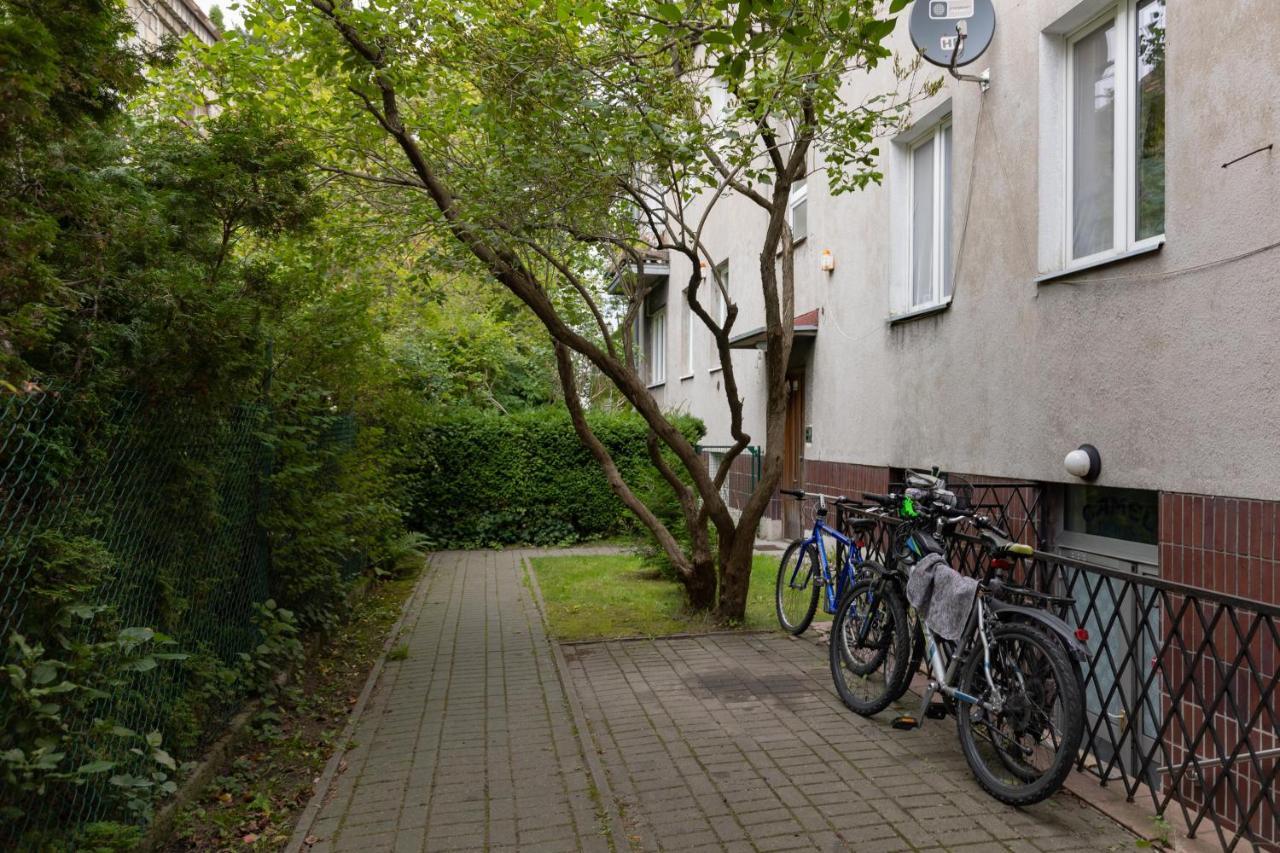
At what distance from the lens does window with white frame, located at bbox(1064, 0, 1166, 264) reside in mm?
5184

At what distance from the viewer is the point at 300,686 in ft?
19.7

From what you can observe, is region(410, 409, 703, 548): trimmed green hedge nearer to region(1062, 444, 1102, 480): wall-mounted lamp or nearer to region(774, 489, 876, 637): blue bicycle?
region(774, 489, 876, 637): blue bicycle

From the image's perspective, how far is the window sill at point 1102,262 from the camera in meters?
4.92

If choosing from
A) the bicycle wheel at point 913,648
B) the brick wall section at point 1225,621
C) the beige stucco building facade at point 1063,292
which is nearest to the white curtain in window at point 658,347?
the beige stucco building facade at point 1063,292

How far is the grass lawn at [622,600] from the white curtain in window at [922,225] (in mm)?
3183

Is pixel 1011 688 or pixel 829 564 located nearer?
pixel 1011 688

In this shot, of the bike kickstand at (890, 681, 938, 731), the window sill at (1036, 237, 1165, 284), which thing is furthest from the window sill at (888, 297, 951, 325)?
the bike kickstand at (890, 681, 938, 731)

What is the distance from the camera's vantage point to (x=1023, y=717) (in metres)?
4.00

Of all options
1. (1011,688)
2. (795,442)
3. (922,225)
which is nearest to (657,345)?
(795,442)

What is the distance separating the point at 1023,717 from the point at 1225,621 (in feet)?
4.23

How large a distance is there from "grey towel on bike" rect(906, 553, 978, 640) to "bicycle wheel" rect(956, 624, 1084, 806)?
16 cm

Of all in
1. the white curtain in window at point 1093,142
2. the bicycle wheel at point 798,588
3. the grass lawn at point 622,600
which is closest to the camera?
the white curtain in window at point 1093,142

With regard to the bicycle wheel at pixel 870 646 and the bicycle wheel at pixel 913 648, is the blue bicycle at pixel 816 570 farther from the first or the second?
the bicycle wheel at pixel 913 648

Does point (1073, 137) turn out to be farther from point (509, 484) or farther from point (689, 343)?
point (689, 343)
